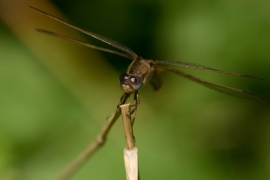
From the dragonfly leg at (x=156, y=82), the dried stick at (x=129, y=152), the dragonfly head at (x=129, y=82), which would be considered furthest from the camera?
the dragonfly leg at (x=156, y=82)

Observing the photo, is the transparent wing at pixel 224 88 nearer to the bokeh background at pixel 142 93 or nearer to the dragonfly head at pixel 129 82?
the dragonfly head at pixel 129 82

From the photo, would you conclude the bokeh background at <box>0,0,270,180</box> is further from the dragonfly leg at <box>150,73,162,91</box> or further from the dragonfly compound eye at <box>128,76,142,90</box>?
the dragonfly compound eye at <box>128,76,142,90</box>

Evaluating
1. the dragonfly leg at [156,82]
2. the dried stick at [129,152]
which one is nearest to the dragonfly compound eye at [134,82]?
the dried stick at [129,152]

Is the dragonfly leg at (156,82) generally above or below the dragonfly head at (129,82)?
above

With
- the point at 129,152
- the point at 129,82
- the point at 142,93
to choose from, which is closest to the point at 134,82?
the point at 129,82

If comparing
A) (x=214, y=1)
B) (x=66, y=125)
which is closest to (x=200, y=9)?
(x=214, y=1)

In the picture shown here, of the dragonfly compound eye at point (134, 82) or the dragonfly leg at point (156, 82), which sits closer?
the dragonfly compound eye at point (134, 82)

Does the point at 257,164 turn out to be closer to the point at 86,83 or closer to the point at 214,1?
the point at 214,1

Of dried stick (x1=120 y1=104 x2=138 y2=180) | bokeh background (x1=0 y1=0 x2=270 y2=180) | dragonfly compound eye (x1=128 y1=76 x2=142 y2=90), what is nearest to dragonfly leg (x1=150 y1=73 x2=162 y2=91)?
bokeh background (x1=0 y1=0 x2=270 y2=180)
